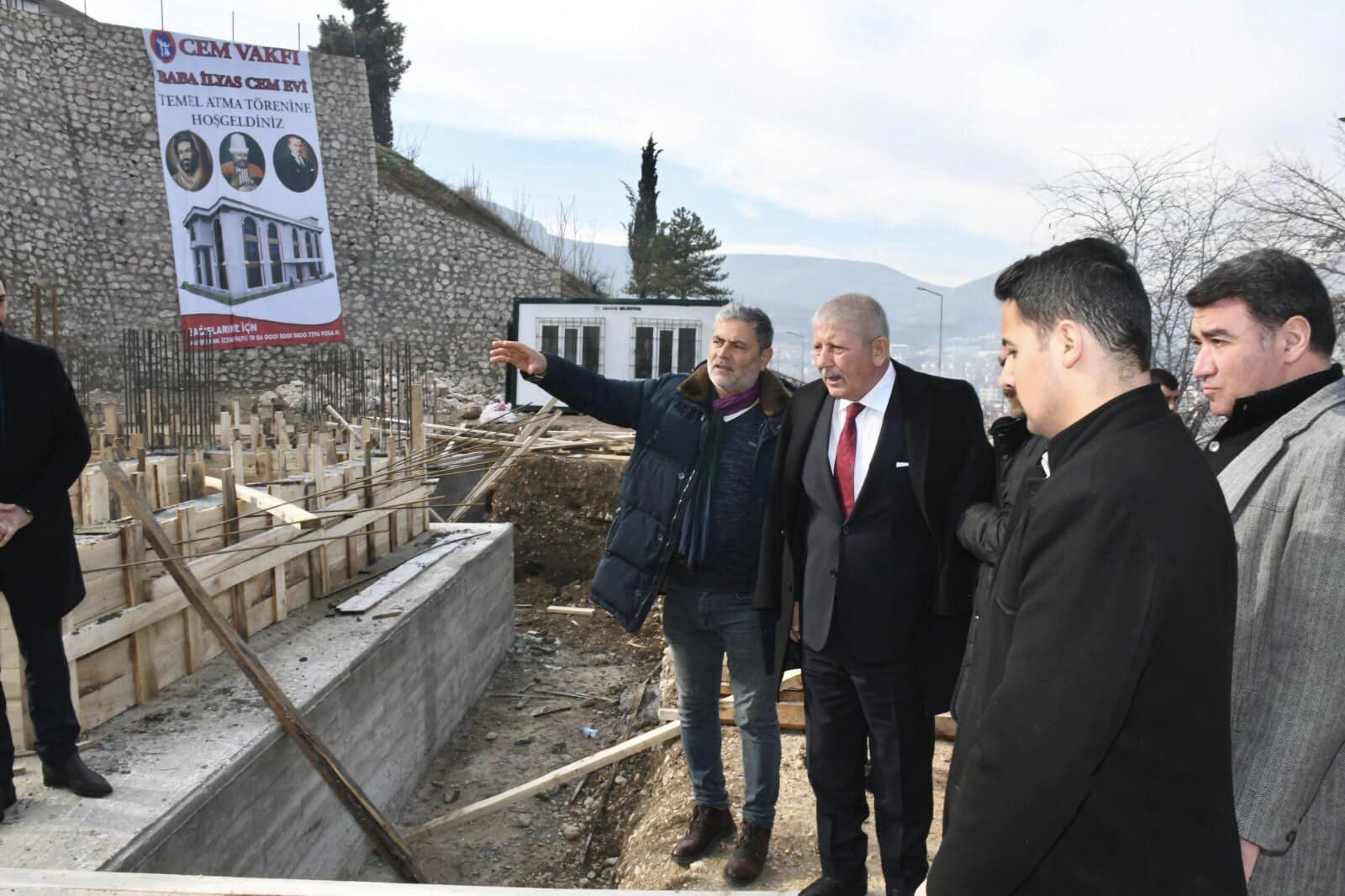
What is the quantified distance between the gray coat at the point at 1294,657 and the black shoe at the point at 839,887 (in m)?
1.25

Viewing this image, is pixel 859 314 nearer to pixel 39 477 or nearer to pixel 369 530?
pixel 39 477

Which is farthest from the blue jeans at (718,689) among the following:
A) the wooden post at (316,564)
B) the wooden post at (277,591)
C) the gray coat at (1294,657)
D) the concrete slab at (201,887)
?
the wooden post at (316,564)

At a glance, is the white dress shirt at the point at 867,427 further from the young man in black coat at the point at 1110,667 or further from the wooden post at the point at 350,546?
the wooden post at the point at 350,546

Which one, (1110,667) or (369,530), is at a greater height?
(1110,667)

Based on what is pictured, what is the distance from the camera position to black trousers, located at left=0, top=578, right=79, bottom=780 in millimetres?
2941

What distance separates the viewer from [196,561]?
4.17 metres

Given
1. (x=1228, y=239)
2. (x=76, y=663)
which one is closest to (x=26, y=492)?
(x=76, y=663)

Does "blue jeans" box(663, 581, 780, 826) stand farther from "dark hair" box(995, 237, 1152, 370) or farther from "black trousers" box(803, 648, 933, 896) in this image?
"dark hair" box(995, 237, 1152, 370)

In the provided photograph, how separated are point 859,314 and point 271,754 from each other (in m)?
2.92

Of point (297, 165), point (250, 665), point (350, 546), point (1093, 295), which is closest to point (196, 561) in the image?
point (250, 665)

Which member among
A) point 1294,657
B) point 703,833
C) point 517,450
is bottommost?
point 703,833

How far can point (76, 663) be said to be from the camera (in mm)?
3484

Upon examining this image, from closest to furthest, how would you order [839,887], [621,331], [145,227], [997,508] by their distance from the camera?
[997,508]
[839,887]
[621,331]
[145,227]

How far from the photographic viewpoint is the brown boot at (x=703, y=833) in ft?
11.4
